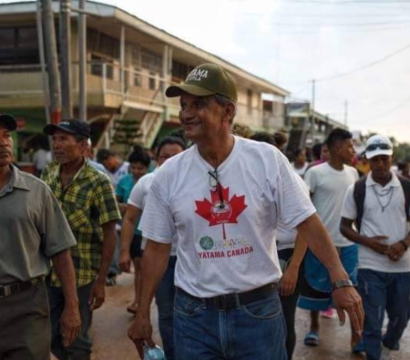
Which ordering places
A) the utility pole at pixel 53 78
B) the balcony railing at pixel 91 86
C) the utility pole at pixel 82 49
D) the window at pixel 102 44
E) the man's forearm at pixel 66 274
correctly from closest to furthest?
the man's forearm at pixel 66 274 < the utility pole at pixel 53 78 < the utility pole at pixel 82 49 < the balcony railing at pixel 91 86 < the window at pixel 102 44

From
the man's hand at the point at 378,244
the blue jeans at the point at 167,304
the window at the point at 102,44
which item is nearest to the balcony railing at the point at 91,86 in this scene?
the window at the point at 102,44

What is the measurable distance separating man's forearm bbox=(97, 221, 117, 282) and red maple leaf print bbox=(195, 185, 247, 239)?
172 cm

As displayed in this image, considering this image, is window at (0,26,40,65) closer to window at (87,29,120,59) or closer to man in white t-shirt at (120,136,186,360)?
window at (87,29,120,59)

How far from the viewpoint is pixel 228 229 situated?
258 cm

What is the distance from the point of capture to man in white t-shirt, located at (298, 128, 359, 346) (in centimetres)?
552

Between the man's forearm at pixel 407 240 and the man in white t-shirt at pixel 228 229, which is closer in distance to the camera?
the man in white t-shirt at pixel 228 229

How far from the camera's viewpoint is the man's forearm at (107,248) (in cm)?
415

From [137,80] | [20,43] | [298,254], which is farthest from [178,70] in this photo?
[298,254]

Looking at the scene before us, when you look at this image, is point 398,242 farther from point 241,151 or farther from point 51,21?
point 51,21

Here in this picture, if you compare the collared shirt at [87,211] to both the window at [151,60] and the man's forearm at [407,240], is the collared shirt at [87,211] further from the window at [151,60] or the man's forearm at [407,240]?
the window at [151,60]

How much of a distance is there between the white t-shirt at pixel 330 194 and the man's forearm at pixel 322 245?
302 cm

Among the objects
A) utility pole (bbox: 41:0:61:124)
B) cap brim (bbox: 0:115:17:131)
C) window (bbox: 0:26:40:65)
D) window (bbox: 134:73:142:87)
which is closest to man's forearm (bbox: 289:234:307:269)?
cap brim (bbox: 0:115:17:131)

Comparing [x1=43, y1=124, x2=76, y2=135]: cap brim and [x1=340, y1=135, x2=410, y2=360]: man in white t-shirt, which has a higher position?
[x1=43, y1=124, x2=76, y2=135]: cap brim

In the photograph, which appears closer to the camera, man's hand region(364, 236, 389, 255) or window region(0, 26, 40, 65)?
man's hand region(364, 236, 389, 255)
